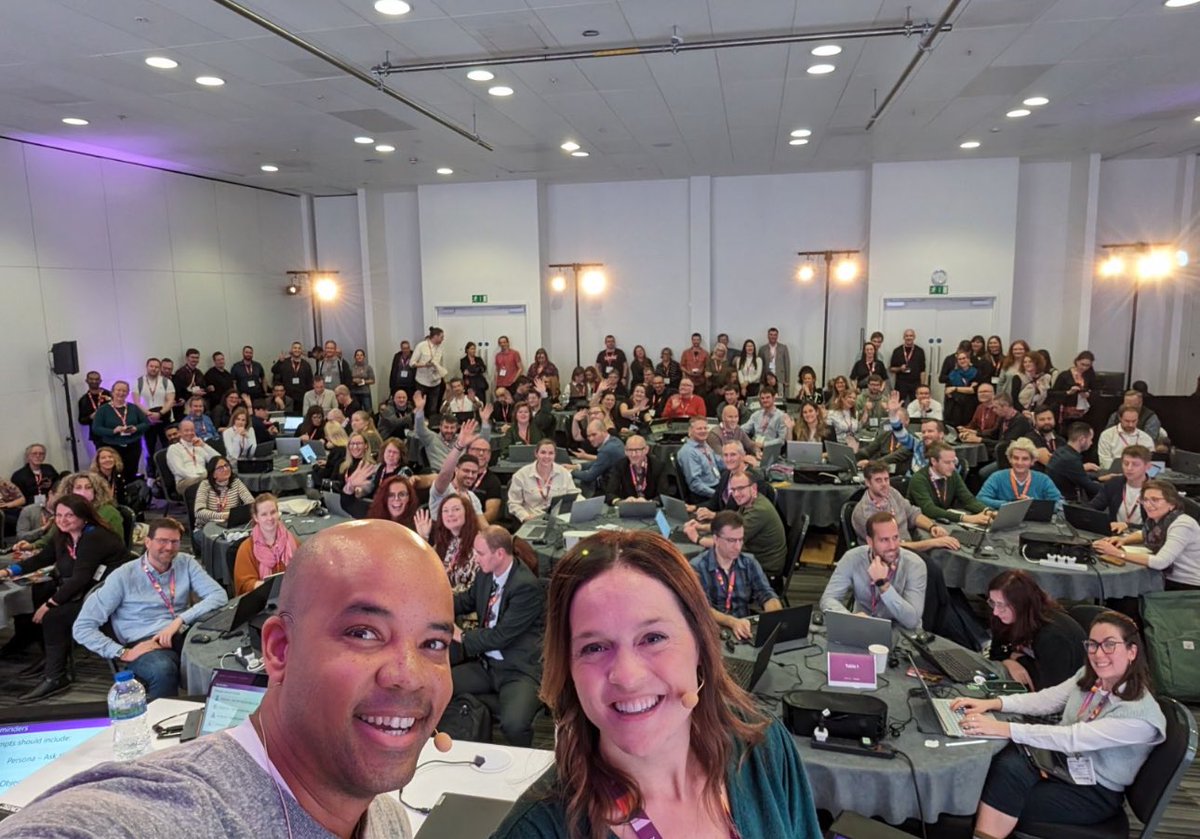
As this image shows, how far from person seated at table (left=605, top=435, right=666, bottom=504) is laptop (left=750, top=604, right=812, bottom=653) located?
3472 millimetres

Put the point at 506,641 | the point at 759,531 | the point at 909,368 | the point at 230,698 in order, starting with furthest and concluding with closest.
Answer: the point at 909,368 → the point at 759,531 → the point at 506,641 → the point at 230,698

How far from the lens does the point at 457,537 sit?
536 cm

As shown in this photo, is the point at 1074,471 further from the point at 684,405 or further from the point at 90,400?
the point at 90,400

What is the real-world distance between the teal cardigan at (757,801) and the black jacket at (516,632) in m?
2.85

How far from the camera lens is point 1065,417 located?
35.5 ft

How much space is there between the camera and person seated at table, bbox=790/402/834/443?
9.40 meters

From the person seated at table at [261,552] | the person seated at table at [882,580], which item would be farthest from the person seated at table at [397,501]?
the person seated at table at [882,580]

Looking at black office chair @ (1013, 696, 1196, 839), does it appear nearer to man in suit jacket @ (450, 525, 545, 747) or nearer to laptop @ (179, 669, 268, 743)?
man in suit jacket @ (450, 525, 545, 747)

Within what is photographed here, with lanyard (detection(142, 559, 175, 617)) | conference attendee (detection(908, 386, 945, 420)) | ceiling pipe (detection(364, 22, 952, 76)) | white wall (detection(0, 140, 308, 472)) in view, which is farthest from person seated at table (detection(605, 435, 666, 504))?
white wall (detection(0, 140, 308, 472))

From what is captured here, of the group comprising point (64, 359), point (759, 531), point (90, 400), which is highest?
point (64, 359)

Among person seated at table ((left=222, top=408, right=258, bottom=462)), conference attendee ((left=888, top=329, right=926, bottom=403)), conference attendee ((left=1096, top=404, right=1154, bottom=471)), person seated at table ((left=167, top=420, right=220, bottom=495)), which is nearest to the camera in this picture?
conference attendee ((left=1096, top=404, right=1154, bottom=471))

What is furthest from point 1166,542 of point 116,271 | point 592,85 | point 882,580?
point 116,271

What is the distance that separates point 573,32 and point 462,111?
119 inches

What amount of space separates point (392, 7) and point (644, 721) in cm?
587
